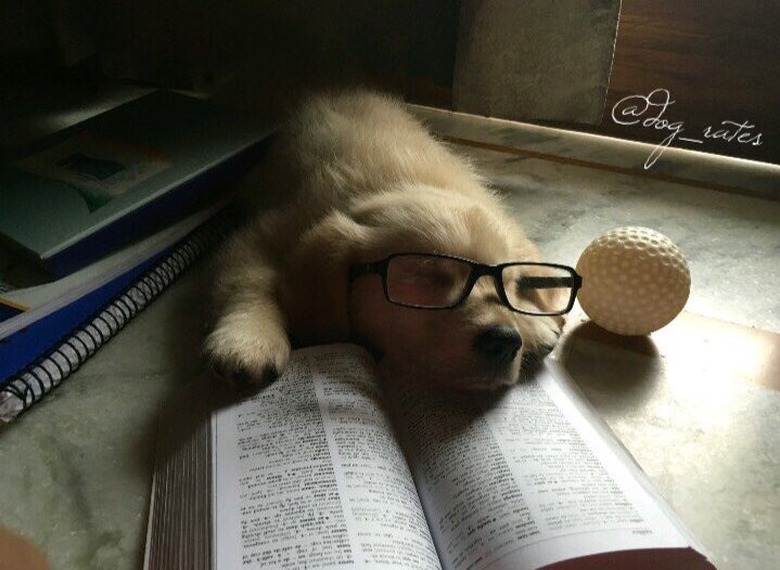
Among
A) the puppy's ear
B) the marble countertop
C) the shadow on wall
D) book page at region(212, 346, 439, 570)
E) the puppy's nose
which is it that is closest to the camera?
book page at region(212, 346, 439, 570)

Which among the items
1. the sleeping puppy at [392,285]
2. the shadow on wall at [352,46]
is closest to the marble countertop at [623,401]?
the sleeping puppy at [392,285]

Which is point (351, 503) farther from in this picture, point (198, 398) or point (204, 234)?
point (204, 234)

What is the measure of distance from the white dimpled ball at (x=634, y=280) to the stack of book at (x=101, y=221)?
74 centimetres

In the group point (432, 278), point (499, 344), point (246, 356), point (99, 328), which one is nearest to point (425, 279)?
point (432, 278)

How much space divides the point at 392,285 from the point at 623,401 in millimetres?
414

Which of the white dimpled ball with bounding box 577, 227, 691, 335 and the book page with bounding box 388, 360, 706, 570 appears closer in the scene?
the book page with bounding box 388, 360, 706, 570

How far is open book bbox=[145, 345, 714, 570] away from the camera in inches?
29.0

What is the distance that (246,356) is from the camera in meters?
0.98

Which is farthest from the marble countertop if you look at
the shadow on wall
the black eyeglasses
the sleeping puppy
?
the shadow on wall

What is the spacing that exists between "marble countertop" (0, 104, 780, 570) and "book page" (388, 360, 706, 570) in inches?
6.1

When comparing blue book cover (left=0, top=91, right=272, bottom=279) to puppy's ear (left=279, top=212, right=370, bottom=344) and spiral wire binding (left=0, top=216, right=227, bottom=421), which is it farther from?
puppy's ear (left=279, top=212, right=370, bottom=344)

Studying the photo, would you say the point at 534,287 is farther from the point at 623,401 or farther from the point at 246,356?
the point at 246,356

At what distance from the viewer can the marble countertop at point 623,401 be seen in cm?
88

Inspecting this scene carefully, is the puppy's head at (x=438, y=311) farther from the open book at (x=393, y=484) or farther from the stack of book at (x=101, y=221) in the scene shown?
the stack of book at (x=101, y=221)
